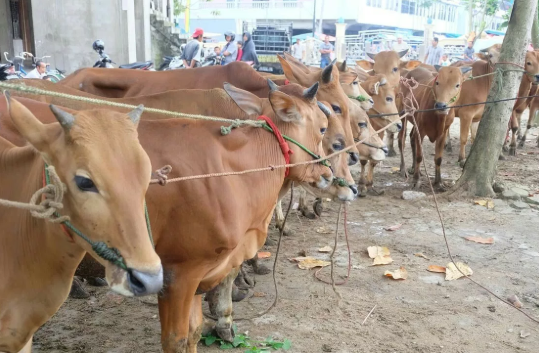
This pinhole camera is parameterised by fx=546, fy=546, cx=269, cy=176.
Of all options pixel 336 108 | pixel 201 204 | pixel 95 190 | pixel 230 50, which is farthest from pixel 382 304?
pixel 230 50

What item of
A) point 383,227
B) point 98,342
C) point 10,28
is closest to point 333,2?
point 10,28

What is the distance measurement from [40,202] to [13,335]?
695mm

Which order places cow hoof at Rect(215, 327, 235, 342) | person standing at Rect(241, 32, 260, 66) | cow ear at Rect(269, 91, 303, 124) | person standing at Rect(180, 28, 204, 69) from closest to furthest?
1. cow ear at Rect(269, 91, 303, 124)
2. cow hoof at Rect(215, 327, 235, 342)
3. person standing at Rect(180, 28, 204, 69)
4. person standing at Rect(241, 32, 260, 66)

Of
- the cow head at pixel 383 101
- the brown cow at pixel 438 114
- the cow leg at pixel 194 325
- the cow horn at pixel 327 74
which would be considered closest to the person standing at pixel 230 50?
the brown cow at pixel 438 114

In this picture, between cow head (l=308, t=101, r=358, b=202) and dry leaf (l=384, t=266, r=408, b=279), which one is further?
dry leaf (l=384, t=266, r=408, b=279)

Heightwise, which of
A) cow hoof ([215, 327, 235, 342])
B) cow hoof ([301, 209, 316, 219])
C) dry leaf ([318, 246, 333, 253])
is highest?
cow hoof ([215, 327, 235, 342])

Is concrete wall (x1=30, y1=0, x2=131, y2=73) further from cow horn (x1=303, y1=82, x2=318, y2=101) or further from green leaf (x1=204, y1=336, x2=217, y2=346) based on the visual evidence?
green leaf (x1=204, y1=336, x2=217, y2=346)

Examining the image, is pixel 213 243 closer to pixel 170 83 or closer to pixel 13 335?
pixel 13 335

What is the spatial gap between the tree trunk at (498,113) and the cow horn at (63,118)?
717 centimetres

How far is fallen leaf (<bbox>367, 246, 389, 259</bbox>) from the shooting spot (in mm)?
6055

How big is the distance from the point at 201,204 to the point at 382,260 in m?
3.26

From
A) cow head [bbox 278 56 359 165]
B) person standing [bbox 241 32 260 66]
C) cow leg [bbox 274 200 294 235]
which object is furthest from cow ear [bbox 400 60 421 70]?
person standing [bbox 241 32 260 66]

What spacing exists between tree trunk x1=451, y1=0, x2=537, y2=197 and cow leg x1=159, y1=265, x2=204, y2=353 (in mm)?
6056

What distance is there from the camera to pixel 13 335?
252 cm
